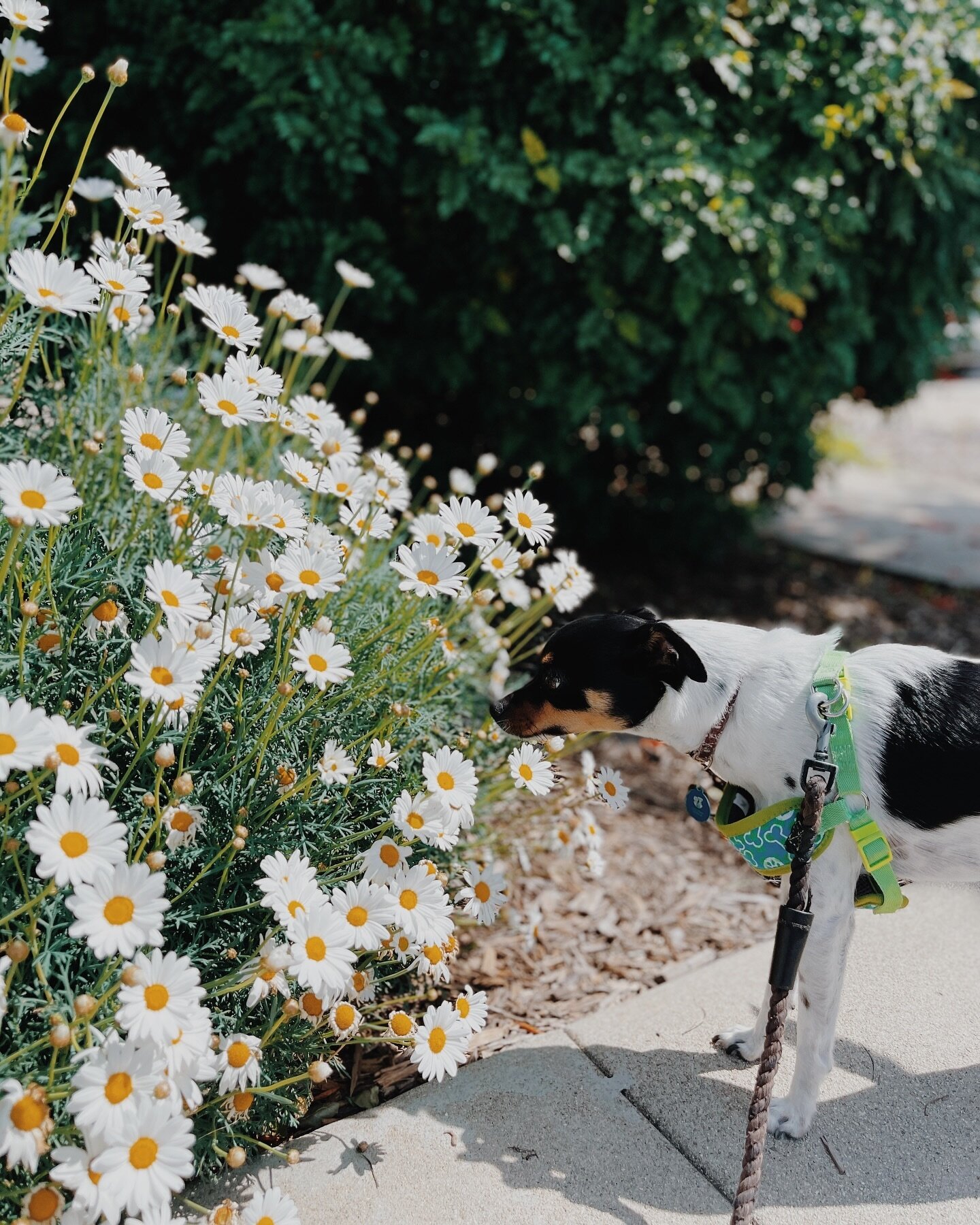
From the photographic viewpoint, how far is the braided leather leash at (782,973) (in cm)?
212

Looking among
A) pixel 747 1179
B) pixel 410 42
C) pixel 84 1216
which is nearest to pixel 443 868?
pixel 747 1179

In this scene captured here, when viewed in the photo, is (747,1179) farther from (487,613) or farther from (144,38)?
(144,38)

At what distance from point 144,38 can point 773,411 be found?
3.28 metres

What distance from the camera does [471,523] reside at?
2.42m

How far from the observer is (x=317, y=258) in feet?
15.6

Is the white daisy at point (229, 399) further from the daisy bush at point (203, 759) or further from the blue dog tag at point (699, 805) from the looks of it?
the blue dog tag at point (699, 805)

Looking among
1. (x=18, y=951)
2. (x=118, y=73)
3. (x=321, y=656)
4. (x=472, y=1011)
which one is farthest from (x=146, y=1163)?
(x=118, y=73)

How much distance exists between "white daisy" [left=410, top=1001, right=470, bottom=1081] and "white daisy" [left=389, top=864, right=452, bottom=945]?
14 centimetres

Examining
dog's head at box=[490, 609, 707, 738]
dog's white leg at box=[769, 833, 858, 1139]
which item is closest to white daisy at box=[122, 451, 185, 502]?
dog's head at box=[490, 609, 707, 738]

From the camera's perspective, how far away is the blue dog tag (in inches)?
107

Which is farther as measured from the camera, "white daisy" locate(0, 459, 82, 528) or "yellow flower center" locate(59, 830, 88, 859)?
"white daisy" locate(0, 459, 82, 528)

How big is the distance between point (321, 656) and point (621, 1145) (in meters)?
1.31

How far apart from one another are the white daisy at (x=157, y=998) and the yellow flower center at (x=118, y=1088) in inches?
2.2

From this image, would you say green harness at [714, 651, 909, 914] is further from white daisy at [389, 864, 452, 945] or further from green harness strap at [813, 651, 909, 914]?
white daisy at [389, 864, 452, 945]
